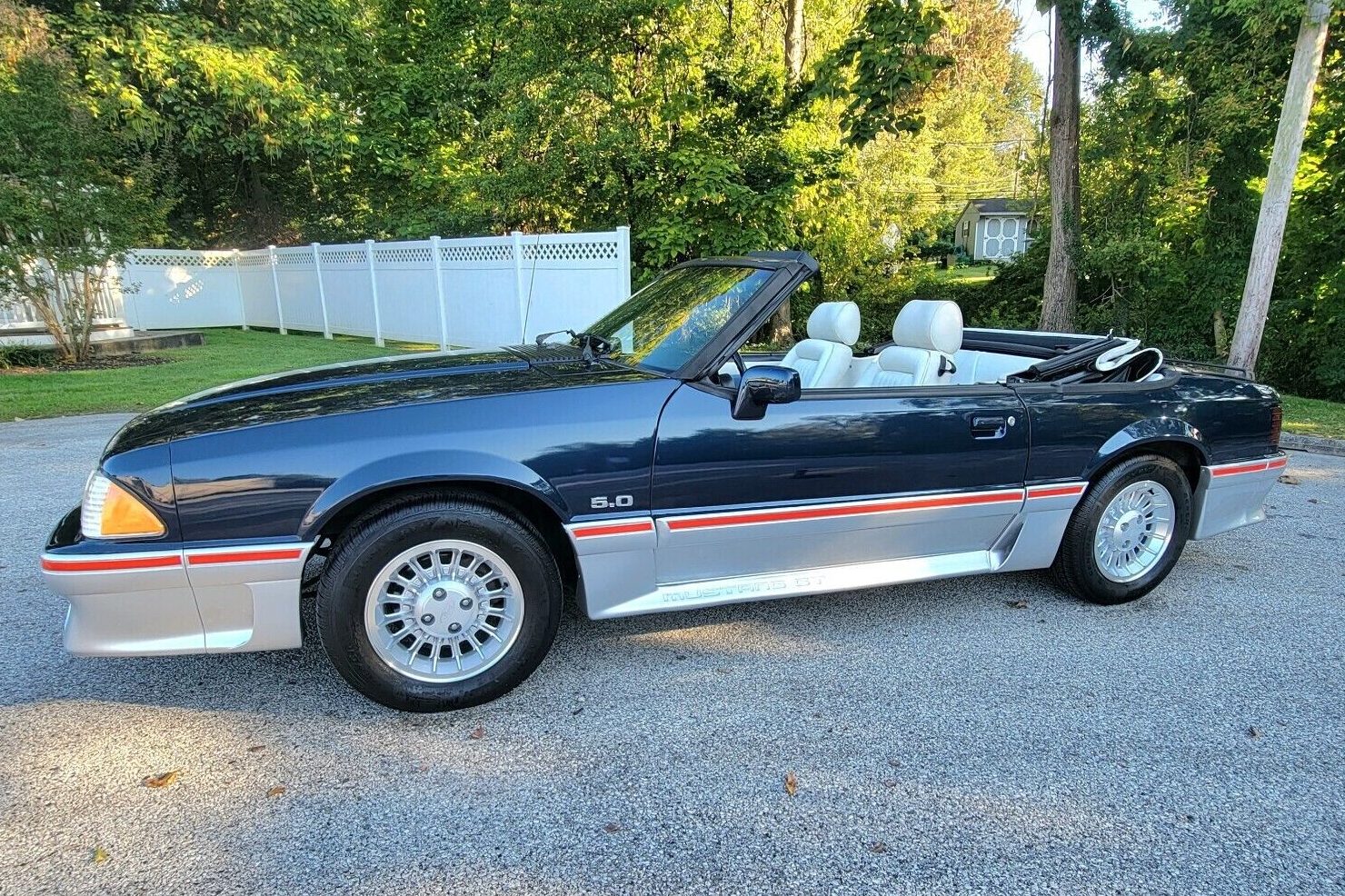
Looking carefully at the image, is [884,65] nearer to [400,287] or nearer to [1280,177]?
[1280,177]

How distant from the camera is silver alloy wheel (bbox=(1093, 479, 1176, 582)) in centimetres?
384

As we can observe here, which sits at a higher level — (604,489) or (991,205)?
(991,205)

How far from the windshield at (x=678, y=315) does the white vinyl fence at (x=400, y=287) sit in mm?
3817

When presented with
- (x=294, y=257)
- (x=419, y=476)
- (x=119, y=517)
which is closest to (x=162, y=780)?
(x=119, y=517)

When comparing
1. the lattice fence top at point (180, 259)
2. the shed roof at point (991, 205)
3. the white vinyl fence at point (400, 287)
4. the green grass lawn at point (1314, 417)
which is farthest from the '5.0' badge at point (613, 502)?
the shed roof at point (991, 205)

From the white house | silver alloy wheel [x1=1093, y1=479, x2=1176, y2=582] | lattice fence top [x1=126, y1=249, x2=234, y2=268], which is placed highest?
the white house

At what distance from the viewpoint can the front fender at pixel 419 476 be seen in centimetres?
267

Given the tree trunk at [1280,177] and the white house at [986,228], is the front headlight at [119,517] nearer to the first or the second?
the tree trunk at [1280,177]

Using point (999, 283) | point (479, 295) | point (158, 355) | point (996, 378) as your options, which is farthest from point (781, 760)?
point (999, 283)

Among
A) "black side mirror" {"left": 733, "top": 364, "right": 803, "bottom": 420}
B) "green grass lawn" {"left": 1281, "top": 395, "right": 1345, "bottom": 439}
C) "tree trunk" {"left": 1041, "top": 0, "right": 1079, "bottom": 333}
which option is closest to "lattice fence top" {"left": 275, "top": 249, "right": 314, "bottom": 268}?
"tree trunk" {"left": 1041, "top": 0, "right": 1079, "bottom": 333}

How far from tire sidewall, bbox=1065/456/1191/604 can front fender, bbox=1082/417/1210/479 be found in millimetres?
100

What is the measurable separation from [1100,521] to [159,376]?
465 inches

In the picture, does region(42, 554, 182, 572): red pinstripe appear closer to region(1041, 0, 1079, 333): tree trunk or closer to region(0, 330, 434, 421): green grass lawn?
region(0, 330, 434, 421): green grass lawn

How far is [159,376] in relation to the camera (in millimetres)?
11055
